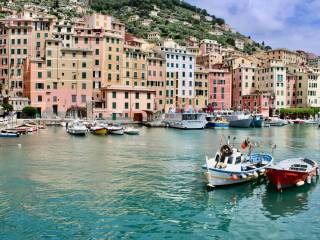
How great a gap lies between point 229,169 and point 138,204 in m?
6.83

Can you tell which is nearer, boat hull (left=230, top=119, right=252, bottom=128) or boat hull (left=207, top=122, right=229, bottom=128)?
boat hull (left=207, top=122, right=229, bottom=128)

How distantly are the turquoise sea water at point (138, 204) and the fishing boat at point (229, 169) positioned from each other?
567 mm

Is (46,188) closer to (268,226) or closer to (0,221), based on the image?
(0,221)

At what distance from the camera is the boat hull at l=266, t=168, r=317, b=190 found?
25906 millimetres

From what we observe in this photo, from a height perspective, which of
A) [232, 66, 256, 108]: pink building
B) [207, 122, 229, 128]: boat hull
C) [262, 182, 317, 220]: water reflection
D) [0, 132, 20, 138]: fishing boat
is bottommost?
[262, 182, 317, 220]: water reflection

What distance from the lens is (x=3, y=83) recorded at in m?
97.0

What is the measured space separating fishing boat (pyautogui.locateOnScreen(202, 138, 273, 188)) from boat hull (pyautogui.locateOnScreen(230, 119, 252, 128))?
64304 mm

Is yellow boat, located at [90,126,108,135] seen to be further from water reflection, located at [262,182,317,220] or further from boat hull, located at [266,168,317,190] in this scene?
boat hull, located at [266,168,317,190]

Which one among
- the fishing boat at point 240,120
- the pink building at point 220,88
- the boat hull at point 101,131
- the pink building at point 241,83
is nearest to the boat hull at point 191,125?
the fishing boat at point 240,120

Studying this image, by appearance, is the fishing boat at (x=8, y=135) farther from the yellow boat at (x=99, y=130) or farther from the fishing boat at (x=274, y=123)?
the fishing boat at (x=274, y=123)

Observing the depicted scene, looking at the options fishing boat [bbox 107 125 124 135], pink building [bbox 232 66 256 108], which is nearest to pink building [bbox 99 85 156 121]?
fishing boat [bbox 107 125 124 135]

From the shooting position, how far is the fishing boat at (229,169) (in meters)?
25.9

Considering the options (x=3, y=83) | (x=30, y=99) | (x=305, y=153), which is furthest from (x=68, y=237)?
(x=3, y=83)

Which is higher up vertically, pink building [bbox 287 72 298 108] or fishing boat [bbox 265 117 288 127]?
pink building [bbox 287 72 298 108]
